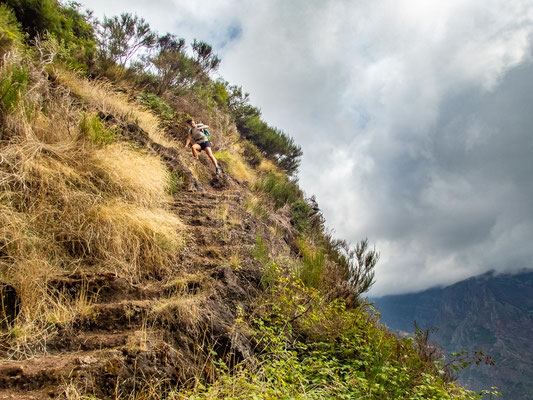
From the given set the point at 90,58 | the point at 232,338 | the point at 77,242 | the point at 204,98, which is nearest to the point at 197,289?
the point at 232,338

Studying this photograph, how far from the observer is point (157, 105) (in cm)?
927

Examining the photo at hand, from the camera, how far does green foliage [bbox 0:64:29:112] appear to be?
3.98 m

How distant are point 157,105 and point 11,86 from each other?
17.8 ft

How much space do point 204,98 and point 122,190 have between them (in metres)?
9.37

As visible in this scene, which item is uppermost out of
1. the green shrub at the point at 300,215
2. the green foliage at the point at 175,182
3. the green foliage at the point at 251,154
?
the green foliage at the point at 251,154

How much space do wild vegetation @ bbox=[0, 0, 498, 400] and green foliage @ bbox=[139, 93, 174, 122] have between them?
229 centimetres

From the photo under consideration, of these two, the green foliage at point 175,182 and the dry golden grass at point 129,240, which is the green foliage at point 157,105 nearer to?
the green foliage at point 175,182

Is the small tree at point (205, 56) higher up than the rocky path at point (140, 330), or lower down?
higher up

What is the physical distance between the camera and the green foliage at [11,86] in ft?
13.0

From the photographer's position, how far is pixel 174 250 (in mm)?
3891

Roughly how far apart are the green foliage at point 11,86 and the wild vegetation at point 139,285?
2 cm

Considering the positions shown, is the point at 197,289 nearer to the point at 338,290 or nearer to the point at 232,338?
the point at 232,338

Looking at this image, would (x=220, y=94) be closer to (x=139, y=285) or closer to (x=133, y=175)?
(x=133, y=175)

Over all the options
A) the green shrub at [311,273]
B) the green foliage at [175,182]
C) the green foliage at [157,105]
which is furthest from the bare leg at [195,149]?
the green shrub at [311,273]
